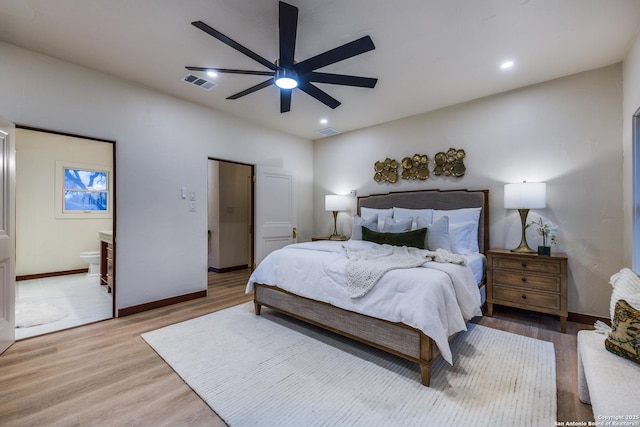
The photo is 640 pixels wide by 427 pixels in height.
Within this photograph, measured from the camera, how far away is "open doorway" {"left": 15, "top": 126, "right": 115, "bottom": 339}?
4.44 metres

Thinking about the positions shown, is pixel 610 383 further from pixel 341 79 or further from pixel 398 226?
pixel 341 79

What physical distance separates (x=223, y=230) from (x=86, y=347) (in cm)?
335

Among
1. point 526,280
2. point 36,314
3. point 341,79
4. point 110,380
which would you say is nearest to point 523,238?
point 526,280

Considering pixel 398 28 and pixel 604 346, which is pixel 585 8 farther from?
pixel 604 346

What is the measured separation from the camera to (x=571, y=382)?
193 centimetres

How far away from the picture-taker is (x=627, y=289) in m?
1.68

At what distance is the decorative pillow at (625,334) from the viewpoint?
54.2 inches

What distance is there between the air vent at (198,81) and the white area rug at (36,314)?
304 cm

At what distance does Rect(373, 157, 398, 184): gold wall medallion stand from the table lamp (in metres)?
1.65

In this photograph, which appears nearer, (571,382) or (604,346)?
(604,346)

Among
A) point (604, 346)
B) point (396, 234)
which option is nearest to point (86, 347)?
point (396, 234)

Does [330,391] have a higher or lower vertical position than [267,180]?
lower

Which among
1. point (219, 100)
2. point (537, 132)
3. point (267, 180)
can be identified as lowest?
point (267, 180)

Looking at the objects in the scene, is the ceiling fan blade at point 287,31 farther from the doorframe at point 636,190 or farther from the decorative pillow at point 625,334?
the doorframe at point 636,190
